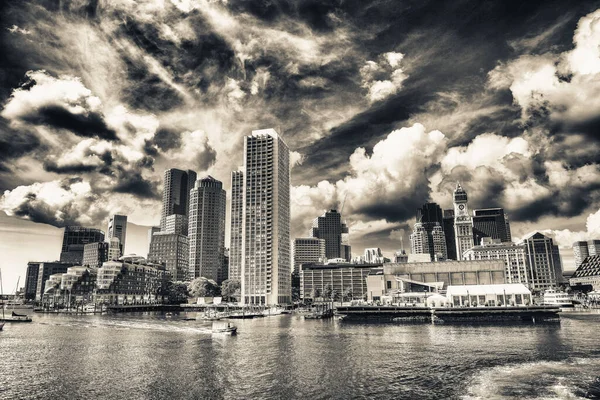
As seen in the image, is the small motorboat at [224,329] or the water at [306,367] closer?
the water at [306,367]

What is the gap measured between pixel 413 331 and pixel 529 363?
177 ft

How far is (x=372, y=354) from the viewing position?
78938mm

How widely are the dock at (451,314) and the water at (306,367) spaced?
4220 cm

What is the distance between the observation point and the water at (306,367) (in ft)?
173

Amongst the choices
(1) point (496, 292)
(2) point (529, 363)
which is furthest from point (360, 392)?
(1) point (496, 292)

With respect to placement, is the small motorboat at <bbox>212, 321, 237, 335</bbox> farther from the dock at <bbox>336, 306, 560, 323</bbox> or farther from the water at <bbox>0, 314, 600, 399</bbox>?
the dock at <bbox>336, 306, 560, 323</bbox>

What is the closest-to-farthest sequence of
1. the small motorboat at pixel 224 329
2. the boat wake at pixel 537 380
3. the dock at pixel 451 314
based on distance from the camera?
the boat wake at pixel 537 380
the small motorboat at pixel 224 329
the dock at pixel 451 314

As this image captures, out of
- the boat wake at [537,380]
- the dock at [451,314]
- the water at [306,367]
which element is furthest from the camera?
the dock at [451,314]

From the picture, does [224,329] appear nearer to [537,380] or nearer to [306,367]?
[306,367]

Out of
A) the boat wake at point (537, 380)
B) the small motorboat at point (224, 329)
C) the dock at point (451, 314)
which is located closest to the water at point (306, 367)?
the boat wake at point (537, 380)

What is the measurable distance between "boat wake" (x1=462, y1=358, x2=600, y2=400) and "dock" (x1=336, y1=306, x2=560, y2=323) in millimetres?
86224

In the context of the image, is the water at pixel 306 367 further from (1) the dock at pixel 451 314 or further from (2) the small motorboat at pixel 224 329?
(1) the dock at pixel 451 314

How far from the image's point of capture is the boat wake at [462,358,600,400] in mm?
49500

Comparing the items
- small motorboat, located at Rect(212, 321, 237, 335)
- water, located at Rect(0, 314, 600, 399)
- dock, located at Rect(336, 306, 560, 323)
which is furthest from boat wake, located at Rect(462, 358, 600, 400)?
dock, located at Rect(336, 306, 560, 323)
